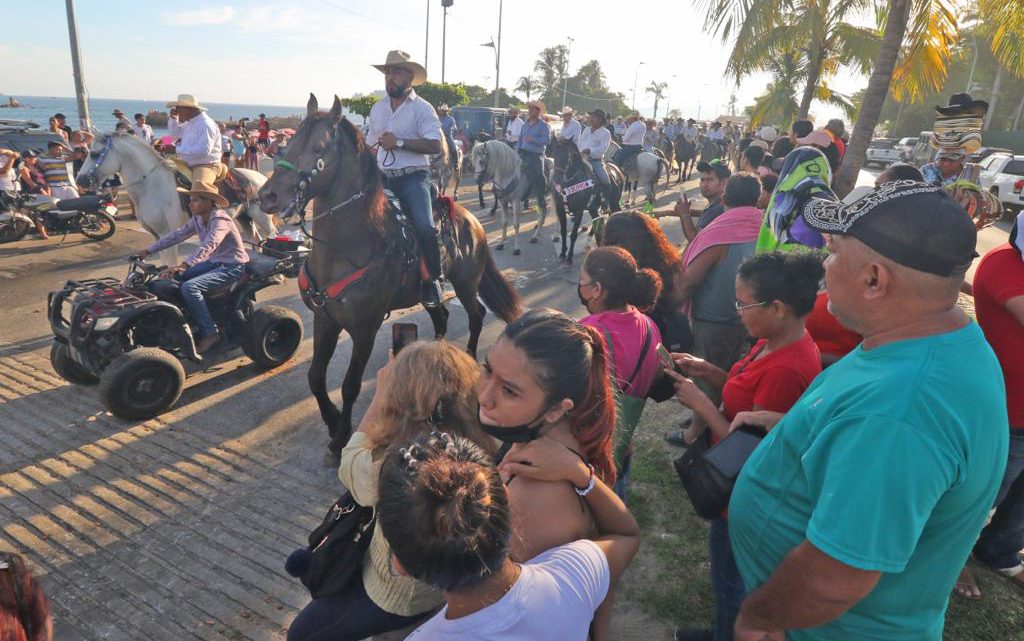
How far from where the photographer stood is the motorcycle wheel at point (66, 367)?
529 centimetres

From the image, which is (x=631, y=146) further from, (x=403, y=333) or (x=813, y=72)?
(x=403, y=333)

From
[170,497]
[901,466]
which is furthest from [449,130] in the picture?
[901,466]

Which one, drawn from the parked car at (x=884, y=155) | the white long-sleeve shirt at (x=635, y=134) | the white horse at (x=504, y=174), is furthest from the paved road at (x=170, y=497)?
the parked car at (x=884, y=155)

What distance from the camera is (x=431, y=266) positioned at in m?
5.56

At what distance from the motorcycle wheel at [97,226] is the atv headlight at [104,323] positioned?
764 centimetres

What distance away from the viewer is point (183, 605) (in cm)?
311

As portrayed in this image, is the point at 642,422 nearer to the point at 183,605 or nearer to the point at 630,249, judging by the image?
the point at 630,249

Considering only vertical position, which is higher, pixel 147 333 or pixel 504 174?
pixel 504 174

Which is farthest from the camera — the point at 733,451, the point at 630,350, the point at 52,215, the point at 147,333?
the point at 52,215

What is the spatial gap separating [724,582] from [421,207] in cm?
420

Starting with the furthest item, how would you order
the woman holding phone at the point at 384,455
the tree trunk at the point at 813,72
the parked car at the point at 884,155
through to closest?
the parked car at the point at 884,155, the tree trunk at the point at 813,72, the woman holding phone at the point at 384,455

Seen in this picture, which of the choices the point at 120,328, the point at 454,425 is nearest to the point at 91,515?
the point at 120,328

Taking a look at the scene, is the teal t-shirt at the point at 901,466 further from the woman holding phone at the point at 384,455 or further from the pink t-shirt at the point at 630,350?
the woman holding phone at the point at 384,455

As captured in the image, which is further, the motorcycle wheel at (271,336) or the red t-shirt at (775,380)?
the motorcycle wheel at (271,336)
